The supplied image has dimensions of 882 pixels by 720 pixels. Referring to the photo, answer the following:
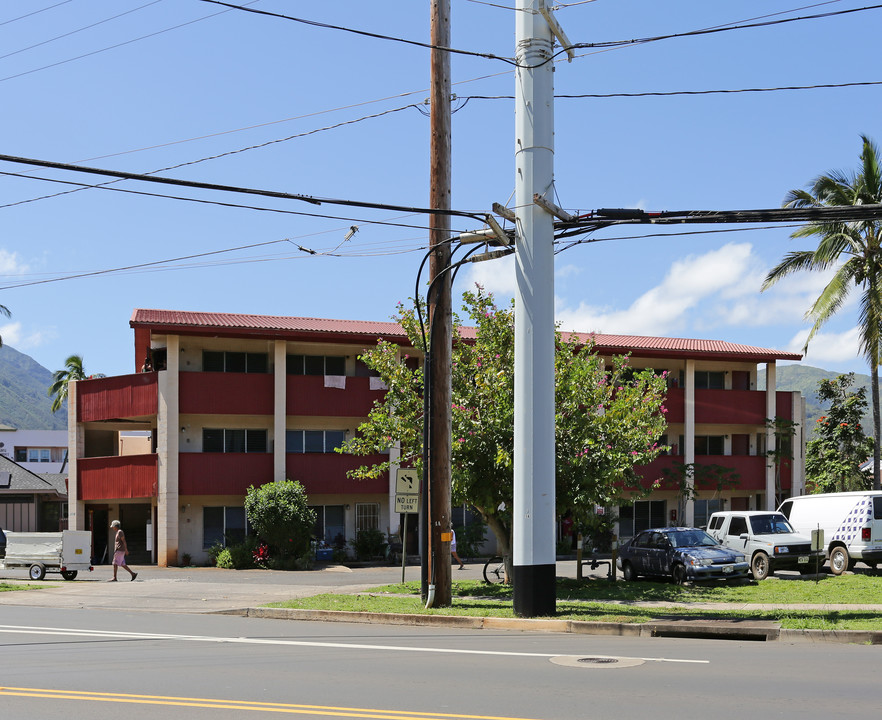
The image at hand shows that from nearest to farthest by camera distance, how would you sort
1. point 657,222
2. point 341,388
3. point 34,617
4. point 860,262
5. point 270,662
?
point 270,662 → point 657,222 → point 34,617 → point 860,262 → point 341,388

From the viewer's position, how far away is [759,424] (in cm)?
4253

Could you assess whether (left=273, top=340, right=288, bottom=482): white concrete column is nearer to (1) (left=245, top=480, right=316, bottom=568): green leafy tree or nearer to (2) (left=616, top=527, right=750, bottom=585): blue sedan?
(1) (left=245, top=480, right=316, bottom=568): green leafy tree

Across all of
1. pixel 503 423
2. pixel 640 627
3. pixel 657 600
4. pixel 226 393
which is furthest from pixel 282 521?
pixel 640 627

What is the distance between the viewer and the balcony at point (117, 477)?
1361 inches

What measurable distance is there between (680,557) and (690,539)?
96 cm

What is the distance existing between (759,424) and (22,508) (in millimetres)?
34597

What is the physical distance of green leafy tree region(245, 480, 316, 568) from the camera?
32438 mm

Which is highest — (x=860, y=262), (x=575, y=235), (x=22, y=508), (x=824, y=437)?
(x=860, y=262)

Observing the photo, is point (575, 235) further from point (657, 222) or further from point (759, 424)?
point (759, 424)

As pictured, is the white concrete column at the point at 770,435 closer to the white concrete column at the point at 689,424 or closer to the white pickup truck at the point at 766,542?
the white concrete column at the point at 689,424

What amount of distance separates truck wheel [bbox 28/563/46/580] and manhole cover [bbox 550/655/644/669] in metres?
22.0

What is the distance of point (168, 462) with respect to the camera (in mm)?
33906

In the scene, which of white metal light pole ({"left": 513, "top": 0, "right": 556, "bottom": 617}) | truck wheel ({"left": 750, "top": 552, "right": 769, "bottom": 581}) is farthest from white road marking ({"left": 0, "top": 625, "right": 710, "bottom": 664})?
truck wheel ({"left": 750, "top": 552, "right": 769, "bottom": 581})

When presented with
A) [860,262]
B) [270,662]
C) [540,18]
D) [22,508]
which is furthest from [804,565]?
[22,508]
